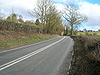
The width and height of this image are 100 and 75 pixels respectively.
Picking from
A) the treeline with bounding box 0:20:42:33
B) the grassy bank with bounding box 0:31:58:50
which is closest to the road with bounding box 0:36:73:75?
the grassy bank with bounding box 0:31:58:50

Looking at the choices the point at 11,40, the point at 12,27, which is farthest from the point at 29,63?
the point at 12,27

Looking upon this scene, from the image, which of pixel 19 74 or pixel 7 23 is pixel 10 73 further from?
pixel 7 23

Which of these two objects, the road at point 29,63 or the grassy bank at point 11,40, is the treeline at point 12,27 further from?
the road at point 29,63

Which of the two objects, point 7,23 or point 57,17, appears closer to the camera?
point 7,23

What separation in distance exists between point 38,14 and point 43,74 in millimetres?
60601

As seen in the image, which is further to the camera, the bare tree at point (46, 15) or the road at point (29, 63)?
the bare tree at point (46, 15)

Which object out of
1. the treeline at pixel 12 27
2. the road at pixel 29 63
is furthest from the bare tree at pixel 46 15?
the road at pixel 29 63

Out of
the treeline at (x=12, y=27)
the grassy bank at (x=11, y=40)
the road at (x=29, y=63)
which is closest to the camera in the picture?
the road at (x=29, y=63)

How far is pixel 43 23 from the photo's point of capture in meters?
69.9

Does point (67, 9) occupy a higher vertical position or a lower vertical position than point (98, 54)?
higher

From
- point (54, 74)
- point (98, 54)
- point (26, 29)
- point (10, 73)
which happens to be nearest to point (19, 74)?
point (10, 73)

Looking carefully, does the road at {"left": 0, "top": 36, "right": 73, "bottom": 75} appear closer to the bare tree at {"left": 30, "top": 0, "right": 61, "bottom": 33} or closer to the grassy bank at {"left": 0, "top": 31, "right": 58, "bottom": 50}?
the grassy bank at {"left": 0, "top": 31, "right": 58, "bottom": 50}

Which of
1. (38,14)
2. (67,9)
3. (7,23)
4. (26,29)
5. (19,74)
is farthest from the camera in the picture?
(67,9)

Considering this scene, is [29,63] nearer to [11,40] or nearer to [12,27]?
[11,40]
